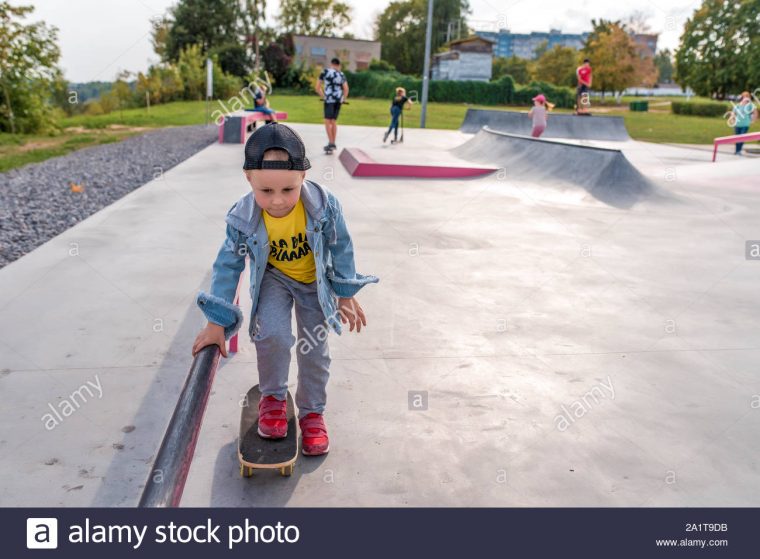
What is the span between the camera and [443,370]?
3.52 meters

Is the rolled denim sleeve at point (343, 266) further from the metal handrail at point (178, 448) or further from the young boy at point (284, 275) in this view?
the metal handrail at point (178, 448)

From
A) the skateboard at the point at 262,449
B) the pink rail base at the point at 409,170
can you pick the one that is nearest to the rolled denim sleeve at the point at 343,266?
the skateboard at the point at 262,449

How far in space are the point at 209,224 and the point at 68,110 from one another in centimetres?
3341

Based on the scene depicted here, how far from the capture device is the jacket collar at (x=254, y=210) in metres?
2.40

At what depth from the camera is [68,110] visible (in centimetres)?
3484

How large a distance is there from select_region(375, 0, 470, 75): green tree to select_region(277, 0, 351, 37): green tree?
819 centimetres

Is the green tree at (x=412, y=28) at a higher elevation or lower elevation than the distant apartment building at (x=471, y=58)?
higher

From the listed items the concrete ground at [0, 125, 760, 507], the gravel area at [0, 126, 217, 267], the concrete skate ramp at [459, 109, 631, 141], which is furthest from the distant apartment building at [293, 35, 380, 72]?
the concrete ground at [0, 125, 760, 507]

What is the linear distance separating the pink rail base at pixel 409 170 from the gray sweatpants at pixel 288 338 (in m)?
7.82

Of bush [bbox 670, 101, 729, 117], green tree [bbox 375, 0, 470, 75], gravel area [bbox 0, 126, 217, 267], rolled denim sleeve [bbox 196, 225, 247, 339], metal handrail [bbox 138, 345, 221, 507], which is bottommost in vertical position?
gravel area [bbox 0, 126, 217, 267]

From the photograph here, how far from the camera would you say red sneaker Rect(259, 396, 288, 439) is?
262 cm

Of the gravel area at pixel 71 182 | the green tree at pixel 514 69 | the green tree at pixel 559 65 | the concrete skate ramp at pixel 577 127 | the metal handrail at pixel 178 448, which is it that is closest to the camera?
the metal handrail at pixel 178 448

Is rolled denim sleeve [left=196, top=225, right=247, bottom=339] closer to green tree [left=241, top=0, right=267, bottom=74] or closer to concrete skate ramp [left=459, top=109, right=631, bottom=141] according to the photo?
concrete skate ramp [left=459, top=109, right=631, bottom=141]

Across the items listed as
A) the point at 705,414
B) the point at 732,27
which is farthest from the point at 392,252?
the point at 732,27
